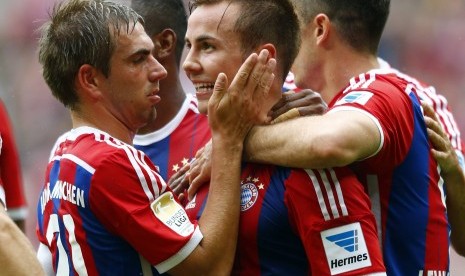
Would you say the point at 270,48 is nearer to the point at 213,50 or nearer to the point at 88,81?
the point at 213,50

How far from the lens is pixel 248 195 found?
3.75 meters

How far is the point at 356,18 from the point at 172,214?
1.40 m

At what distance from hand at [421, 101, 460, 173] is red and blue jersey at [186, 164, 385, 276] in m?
0.54

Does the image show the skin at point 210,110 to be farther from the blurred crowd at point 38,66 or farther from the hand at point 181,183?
the blurred crowd at point 38,66

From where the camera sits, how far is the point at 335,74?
15.1 ft

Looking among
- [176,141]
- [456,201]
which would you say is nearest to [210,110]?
[456,201]

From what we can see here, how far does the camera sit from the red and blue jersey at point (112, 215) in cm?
367

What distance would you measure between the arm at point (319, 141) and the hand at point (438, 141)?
49cm

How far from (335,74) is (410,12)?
20.3 feet

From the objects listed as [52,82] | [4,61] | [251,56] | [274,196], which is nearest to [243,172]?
[274,196]

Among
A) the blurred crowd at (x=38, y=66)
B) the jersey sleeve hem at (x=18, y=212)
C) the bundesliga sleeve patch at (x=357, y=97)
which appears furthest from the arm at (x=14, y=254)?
the blurred crowd at (x=38, y=66)

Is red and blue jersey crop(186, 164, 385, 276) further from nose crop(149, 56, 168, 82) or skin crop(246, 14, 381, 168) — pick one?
nose crop(149, 56, 168, 82)

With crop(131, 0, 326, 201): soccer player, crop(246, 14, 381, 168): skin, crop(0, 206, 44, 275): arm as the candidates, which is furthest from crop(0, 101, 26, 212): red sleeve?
crop(0, 206, 44, 275): arm

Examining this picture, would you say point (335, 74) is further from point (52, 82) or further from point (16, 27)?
point (16, 27)
